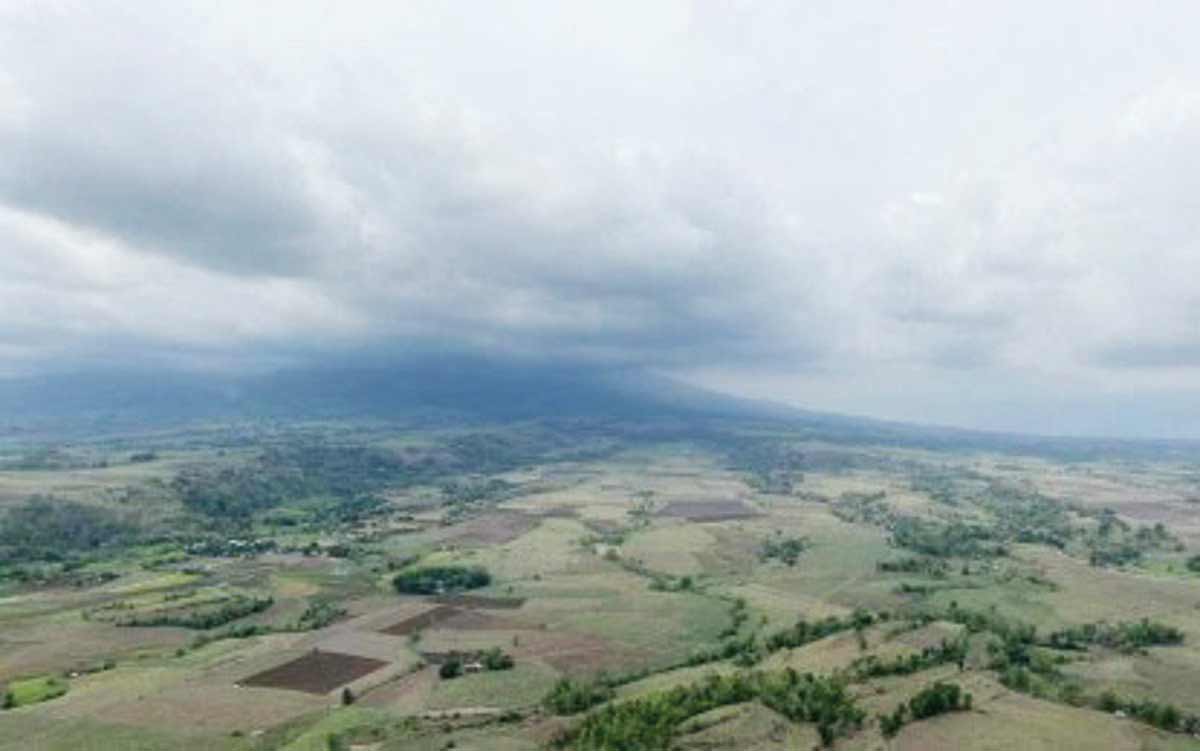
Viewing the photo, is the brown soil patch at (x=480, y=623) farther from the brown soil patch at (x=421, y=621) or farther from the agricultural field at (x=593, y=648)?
the brown soil patch at (x=421, y=621)

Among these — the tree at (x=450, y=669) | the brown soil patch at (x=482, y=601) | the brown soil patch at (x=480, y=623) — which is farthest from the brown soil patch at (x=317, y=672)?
the brown soil patch at (x=482, y=601)

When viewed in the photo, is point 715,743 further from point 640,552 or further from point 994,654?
point 640,552

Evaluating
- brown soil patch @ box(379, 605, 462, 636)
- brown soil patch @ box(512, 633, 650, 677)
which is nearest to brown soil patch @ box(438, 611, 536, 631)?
brown soil patch @ box(379, 605, 462, 636)

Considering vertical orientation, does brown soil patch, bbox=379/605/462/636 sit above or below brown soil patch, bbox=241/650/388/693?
above

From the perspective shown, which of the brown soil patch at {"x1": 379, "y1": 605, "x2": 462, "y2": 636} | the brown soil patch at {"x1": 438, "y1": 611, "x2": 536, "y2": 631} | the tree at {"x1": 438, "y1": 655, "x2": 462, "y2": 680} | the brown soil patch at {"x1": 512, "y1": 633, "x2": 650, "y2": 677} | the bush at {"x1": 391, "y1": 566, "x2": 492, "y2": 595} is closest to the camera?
the tree at {"x1": 438, "y1": 655, "x2": 462, "y2": 680}

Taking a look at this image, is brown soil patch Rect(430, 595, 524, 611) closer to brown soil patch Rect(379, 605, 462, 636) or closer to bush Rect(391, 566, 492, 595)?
brown soil patch Rect(379, 605, 462, 636)

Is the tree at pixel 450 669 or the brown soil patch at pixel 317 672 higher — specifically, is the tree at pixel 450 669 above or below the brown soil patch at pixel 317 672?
above
